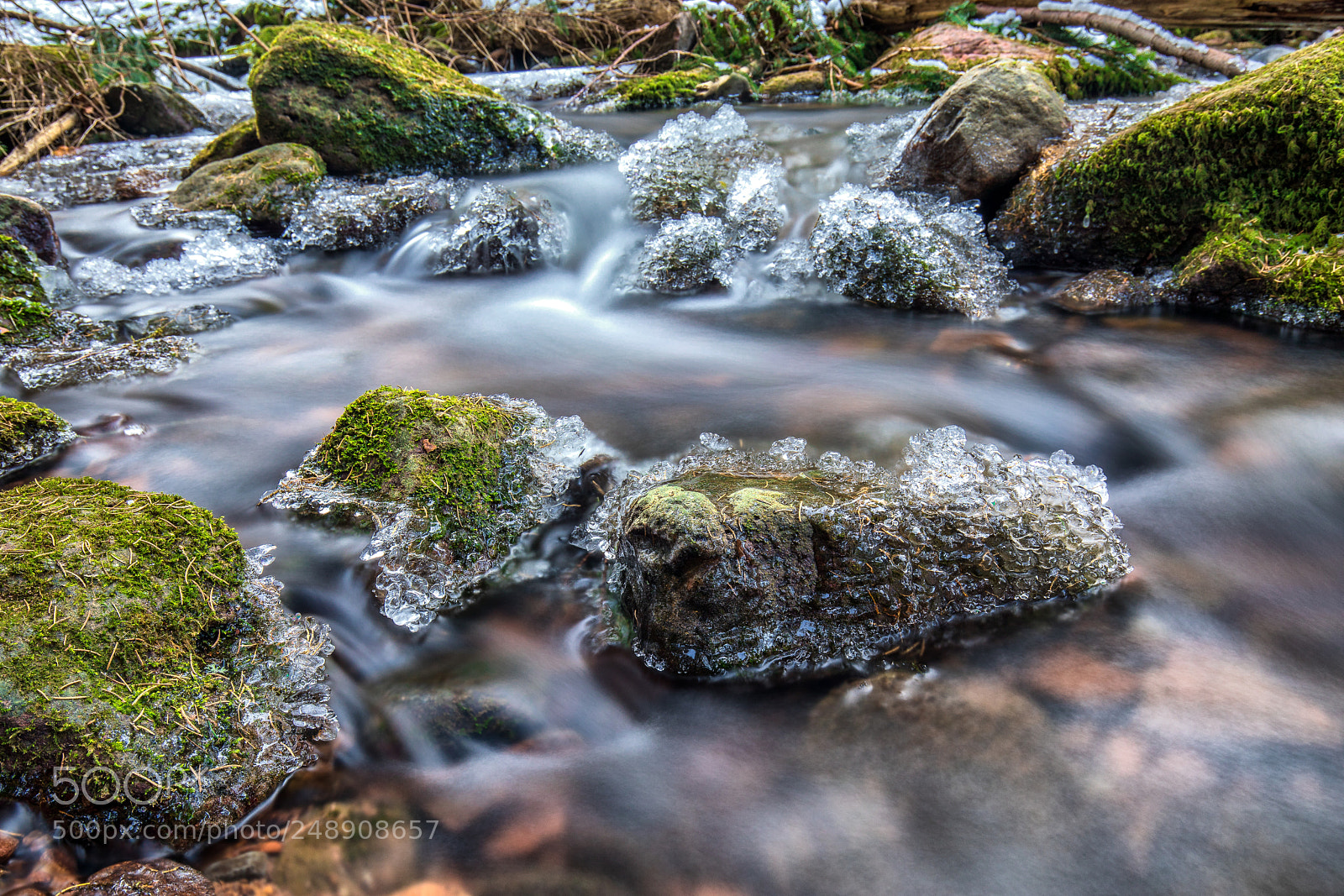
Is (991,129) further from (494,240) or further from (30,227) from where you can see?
(30,227)

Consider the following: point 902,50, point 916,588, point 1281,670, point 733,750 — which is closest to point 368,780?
point 733,750

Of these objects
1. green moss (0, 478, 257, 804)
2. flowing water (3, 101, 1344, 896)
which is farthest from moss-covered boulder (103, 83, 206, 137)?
green moss (0, 478, 257, 804)

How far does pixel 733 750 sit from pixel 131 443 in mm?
3710

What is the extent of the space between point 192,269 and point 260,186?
3.83 ft

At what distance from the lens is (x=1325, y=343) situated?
13.9ft

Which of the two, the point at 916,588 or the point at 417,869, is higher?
the point at 916,588

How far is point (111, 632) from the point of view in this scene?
83.0 inches

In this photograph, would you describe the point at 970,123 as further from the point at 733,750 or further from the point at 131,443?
the point at 131,443

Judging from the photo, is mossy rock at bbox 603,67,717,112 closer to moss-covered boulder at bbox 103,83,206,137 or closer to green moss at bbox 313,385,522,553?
moss-covered boulder at bbox 103,83,206,137

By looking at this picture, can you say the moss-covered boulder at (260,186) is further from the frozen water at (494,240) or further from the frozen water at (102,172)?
the frozen water at (494,240)

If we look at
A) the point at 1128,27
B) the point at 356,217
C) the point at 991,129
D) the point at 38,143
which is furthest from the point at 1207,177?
the point at 38,143

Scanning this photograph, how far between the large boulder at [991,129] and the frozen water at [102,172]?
8.10 m

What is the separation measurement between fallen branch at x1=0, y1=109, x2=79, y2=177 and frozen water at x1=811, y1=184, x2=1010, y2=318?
955cm

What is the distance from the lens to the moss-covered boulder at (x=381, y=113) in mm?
6789
